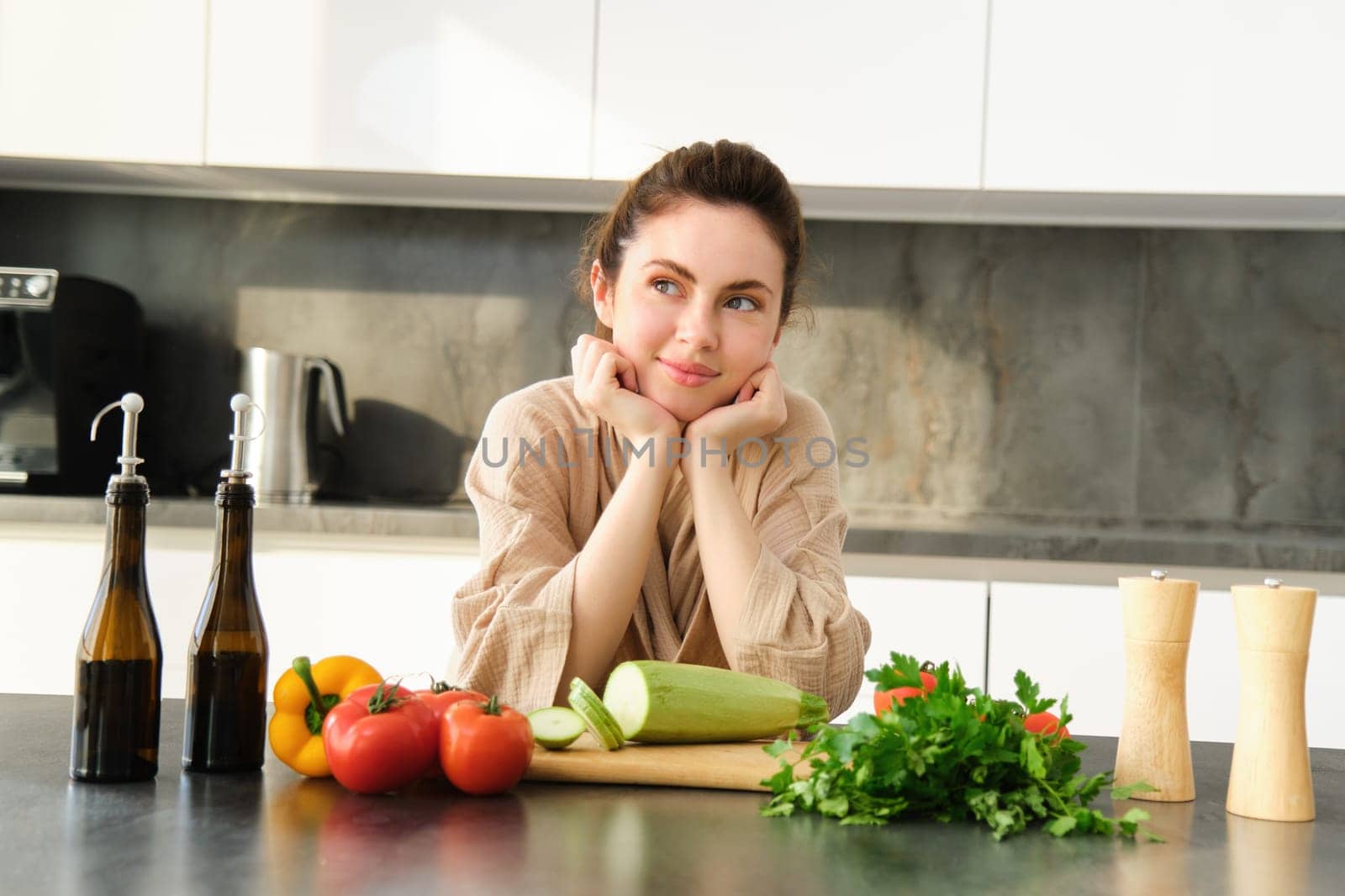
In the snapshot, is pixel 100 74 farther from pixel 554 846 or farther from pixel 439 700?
pixel 554 846

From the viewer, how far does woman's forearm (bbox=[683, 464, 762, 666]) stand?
1470mm

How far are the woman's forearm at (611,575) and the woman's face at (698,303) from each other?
0.14 m

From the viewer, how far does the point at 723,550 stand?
149 centimetres

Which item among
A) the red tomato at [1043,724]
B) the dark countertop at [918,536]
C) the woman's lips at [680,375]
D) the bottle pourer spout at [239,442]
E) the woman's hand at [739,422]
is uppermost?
the woman's lips at [680,375]

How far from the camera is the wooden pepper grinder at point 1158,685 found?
0.99 m

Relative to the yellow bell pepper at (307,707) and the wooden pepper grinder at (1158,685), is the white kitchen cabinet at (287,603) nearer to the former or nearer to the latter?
the yellow bell pepper at (307,707)

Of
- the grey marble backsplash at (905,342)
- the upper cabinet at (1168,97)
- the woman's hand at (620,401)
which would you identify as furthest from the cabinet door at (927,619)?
the woman's hand at (620,401)

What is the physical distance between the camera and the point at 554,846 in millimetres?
824

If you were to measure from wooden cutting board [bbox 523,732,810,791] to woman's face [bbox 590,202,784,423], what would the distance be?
63 centimetres

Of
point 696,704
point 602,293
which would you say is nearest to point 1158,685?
point 696,704

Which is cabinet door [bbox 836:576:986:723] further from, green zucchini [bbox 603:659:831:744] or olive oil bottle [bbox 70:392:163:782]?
olive oil bottle [bbox 70:392:163:782]

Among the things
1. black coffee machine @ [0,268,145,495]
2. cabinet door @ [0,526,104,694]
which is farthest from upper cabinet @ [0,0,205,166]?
cabinet door @ [0,526,104,694]

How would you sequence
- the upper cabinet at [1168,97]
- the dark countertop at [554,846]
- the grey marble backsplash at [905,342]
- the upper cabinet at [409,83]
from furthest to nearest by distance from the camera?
the grey marble backsplash at [905,342], the upper cabinet at [409,83], the upper cabinet at [1168,97], the dark countertop at [554,846]

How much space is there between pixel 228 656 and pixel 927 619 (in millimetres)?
1684
